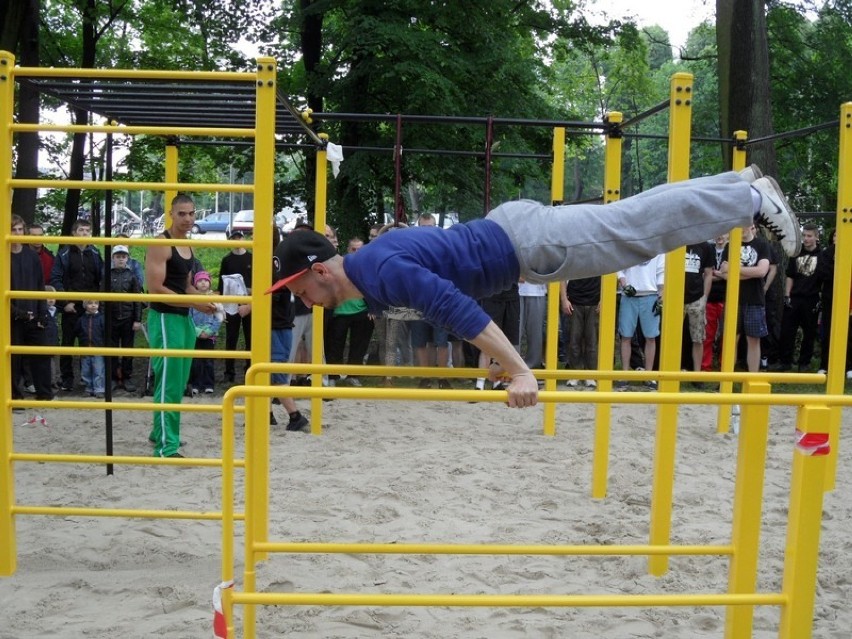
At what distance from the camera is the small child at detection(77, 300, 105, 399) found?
8688mm

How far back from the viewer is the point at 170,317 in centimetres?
577

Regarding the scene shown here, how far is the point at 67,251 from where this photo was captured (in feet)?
28.4

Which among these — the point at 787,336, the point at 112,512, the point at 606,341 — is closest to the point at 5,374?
the point at 112,512

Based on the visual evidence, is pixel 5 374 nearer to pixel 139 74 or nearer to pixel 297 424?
pixel 139 74

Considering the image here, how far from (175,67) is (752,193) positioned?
1323 cm

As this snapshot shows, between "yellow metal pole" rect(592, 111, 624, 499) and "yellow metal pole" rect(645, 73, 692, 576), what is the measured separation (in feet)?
2.82

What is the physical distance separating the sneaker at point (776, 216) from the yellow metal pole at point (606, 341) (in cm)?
150

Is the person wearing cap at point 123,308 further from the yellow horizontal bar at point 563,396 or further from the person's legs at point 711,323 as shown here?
the yellow horizontal bar at point 563,396

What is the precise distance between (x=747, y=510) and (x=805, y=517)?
34 cm

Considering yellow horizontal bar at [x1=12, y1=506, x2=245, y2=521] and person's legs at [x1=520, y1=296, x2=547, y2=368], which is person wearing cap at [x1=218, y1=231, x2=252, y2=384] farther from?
yellow horizontal bar at [x1=12, y1=506, x2=245, y2=521]

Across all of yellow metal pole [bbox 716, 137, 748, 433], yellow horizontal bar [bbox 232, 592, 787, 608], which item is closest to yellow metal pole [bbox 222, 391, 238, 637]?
yellow horizontal bar [bbox 232, 592, 787, 608]

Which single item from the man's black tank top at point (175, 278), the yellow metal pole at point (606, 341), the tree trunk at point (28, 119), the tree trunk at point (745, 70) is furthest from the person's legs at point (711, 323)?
the tree trunk at point (28, 119)

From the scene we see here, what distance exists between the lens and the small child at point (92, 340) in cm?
869

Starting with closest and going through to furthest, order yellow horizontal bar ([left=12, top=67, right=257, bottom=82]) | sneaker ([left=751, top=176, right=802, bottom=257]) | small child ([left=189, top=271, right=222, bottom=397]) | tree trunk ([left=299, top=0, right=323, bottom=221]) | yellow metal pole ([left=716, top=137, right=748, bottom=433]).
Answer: sneaker ([left=751, top=176, right=802, bottom=257])
yellow horizontal bar ([left=12, top=67, right=257, bottom=82])
yellow metal pole ([left=716, top=137, right=748, bottom=433])
small child ([left=189, top=271, right=222, bottom=397])
tree trunk ([left=299, top=0, right=323, bottom=221])
